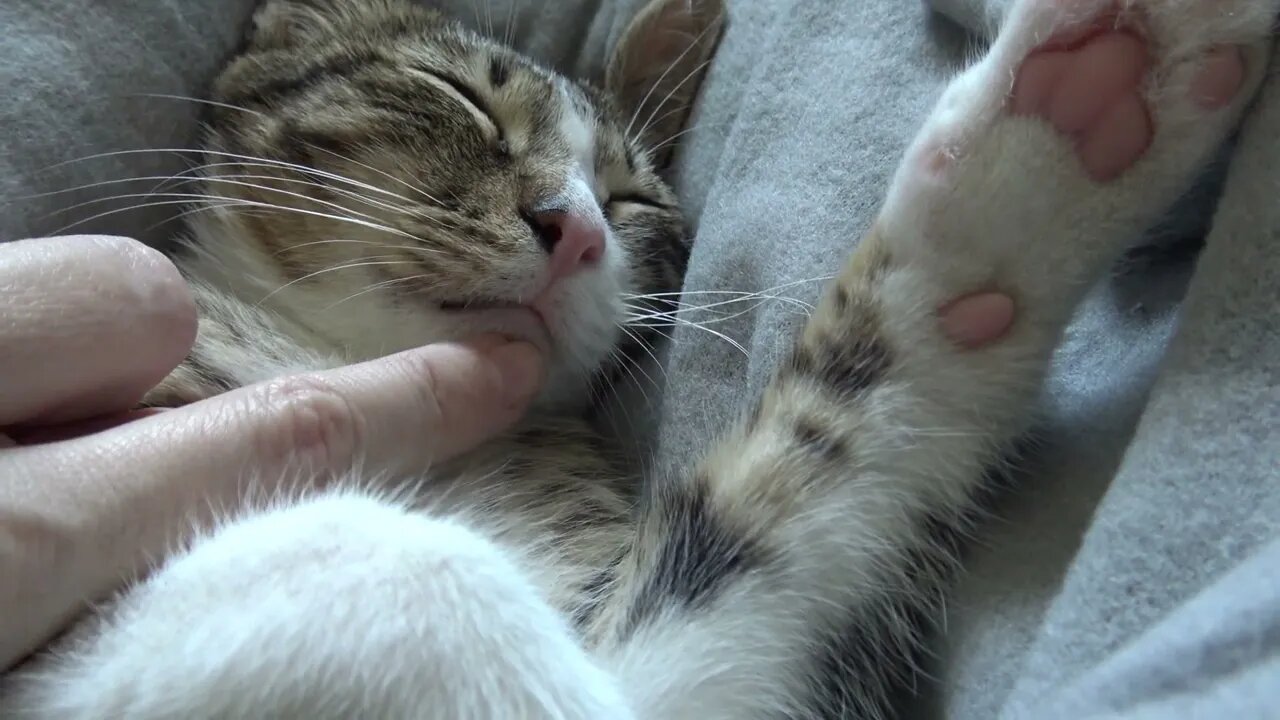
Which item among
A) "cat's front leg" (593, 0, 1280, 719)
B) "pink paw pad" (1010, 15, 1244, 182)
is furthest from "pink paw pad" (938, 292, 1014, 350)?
"pink paw pad" (1010, 15, 1244, 182)

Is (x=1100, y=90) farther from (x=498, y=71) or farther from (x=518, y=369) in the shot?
(x=498, y=71)

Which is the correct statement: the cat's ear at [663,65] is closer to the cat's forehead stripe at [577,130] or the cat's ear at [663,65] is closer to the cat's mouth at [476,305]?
the cat's forehead stripe at [577,130]

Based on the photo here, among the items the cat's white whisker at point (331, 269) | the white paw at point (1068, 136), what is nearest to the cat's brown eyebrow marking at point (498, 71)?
the cat's white whisker at point (331, 269)

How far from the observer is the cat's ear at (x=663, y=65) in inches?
44.1

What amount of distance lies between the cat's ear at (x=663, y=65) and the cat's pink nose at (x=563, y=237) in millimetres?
367

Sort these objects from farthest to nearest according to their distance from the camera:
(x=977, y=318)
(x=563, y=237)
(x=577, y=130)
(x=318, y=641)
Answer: (x=577, y=130) → (x=563, y=237) → (x=977, y=318) → (x=318, y=641)

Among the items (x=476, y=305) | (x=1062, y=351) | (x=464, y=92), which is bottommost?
(x=1062, y=351)

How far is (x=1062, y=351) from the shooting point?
676 mm

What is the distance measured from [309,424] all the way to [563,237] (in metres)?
0.26

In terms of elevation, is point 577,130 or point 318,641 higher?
point 577,130

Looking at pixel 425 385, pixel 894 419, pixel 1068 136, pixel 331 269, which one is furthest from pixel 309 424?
pixel 1068 136

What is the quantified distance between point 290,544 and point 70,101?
642 millimetres

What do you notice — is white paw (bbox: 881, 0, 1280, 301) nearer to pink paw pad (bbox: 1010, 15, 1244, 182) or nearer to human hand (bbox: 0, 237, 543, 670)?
pink paw pad (bbox: 1010, 15, 1244, 182)

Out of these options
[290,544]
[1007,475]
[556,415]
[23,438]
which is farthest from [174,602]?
[1007,475]
